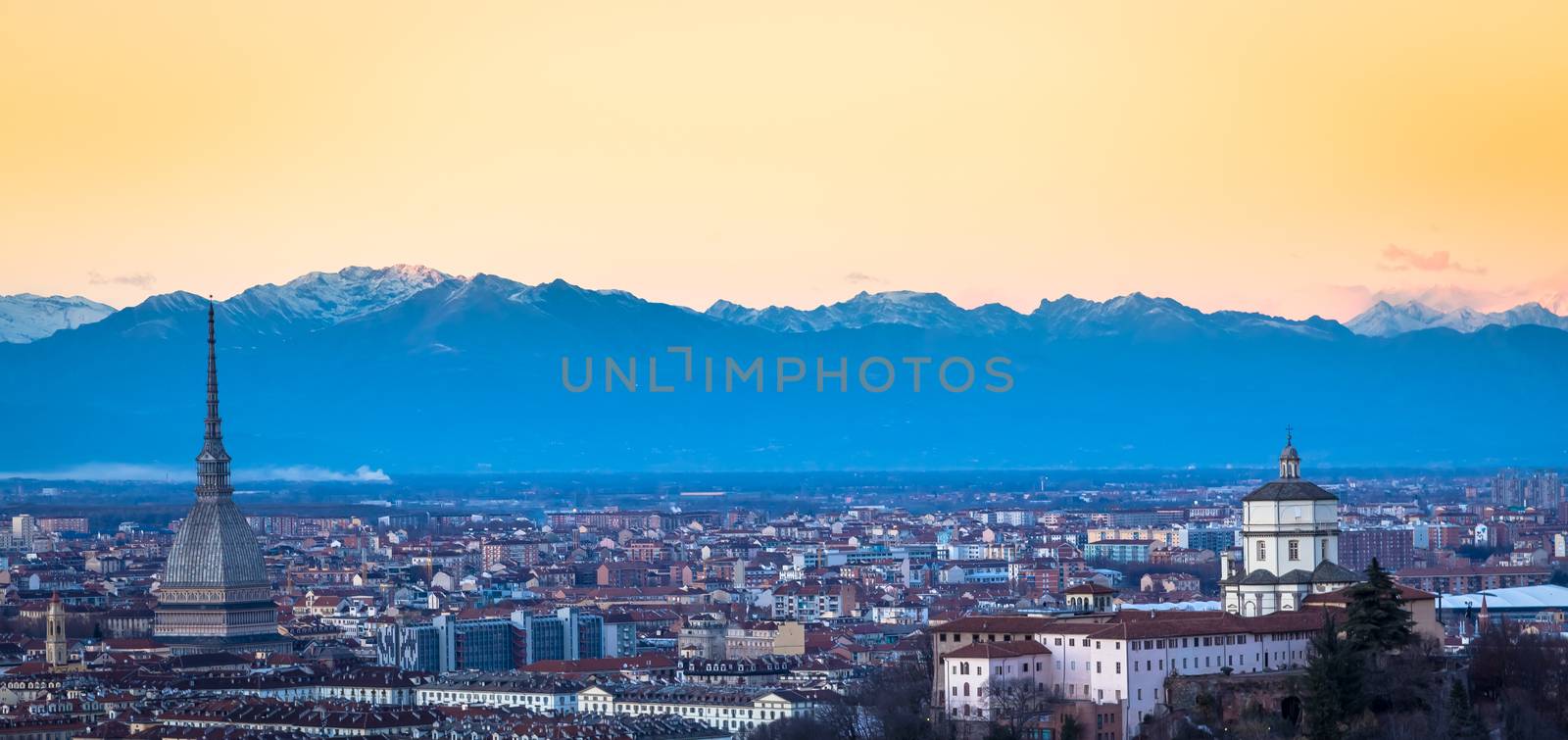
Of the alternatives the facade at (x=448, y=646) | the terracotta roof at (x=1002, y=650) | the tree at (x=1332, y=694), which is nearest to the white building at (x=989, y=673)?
the terracotta roof at (x=1002, y=650)

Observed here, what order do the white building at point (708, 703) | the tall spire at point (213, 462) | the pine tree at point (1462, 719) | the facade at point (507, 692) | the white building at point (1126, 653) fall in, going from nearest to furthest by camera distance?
the pine tree at point (1462, 719), the white building at point (1126, 653), the white building at point (708, 703), the facade at point (507, 692), the tall spire at point (213, 462)

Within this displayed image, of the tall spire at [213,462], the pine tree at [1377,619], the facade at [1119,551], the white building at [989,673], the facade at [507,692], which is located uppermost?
the tall spire at [213,462]

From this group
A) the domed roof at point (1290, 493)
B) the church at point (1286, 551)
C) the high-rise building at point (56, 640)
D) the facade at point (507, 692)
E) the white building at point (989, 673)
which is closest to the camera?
the white building at point (989, 673)

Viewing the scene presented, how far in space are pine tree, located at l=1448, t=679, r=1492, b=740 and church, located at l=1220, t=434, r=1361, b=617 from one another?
786cm

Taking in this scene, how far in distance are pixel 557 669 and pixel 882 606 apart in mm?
27805

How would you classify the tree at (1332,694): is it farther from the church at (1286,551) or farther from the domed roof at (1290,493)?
the domed roof at (1290,493)

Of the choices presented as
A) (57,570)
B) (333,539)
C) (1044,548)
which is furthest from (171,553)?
(333,539)

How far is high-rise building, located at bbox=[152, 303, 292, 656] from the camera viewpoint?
319ft

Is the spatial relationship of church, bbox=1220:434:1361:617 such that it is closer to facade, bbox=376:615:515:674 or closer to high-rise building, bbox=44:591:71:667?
facade, bbox=376:615:515:674

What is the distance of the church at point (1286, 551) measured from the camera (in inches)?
2324

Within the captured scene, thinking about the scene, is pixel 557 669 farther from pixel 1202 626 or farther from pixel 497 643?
pixel 1202 626

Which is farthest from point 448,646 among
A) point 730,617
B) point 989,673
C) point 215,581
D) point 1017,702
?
point 1017,702

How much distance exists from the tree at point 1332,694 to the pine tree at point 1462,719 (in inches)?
51.8

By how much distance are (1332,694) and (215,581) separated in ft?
181
